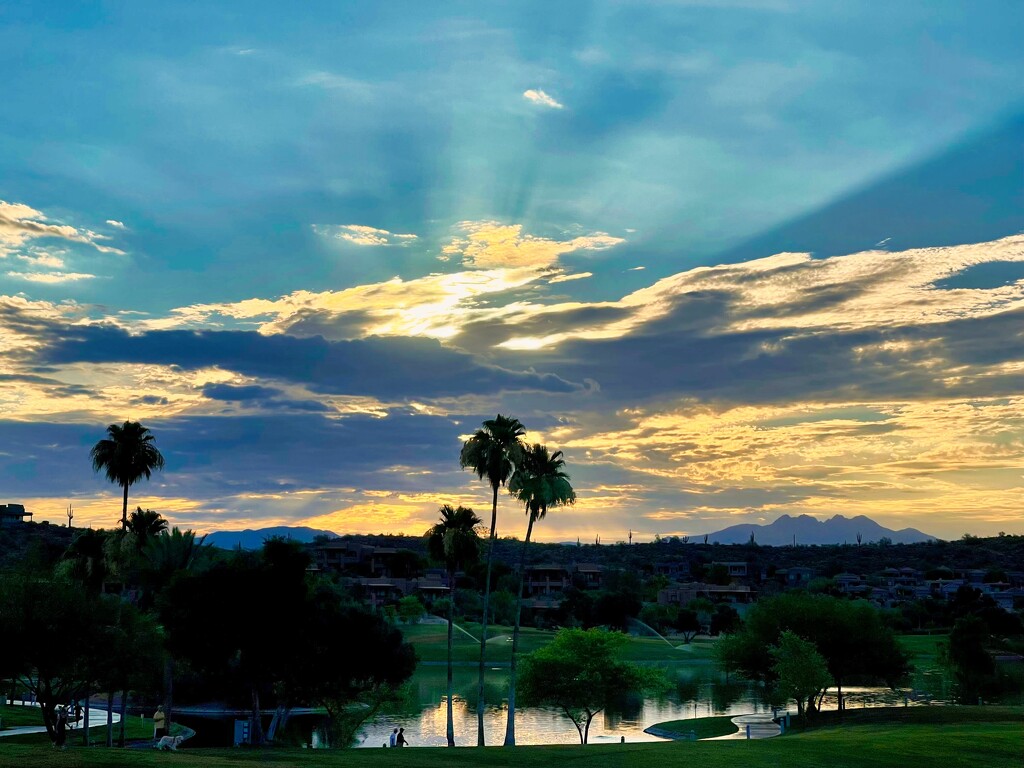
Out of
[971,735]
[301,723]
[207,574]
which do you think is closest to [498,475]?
[207,574]

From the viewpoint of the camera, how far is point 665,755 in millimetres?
47312

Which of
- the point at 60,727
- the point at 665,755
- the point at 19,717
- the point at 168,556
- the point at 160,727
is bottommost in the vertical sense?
the point at 19,717

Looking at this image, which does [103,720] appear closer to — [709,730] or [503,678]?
[709,730]

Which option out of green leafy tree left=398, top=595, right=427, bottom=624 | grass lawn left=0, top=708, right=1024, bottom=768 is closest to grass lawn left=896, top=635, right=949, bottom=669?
green leafy tree left=398, top=595, right=427, bottom=624

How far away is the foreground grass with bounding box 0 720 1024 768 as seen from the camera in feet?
121

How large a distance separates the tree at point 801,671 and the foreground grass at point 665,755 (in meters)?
19.0

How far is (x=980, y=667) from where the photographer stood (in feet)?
343

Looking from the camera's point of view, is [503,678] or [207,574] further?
[503,678]

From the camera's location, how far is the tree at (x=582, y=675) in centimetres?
7375

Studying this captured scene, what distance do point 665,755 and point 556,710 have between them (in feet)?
180

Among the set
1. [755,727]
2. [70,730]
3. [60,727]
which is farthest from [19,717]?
[755,727]

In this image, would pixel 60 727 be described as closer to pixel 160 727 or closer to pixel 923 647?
pixel 160 727

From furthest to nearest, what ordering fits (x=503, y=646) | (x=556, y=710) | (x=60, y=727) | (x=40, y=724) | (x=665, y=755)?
1. (x=503, y=646)
2. (x=556, y=710)
3. (x=40, y=724)
4. (x=60, y=727)
5. (x=665, y=755)

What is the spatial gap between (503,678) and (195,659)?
80271 millimetres
